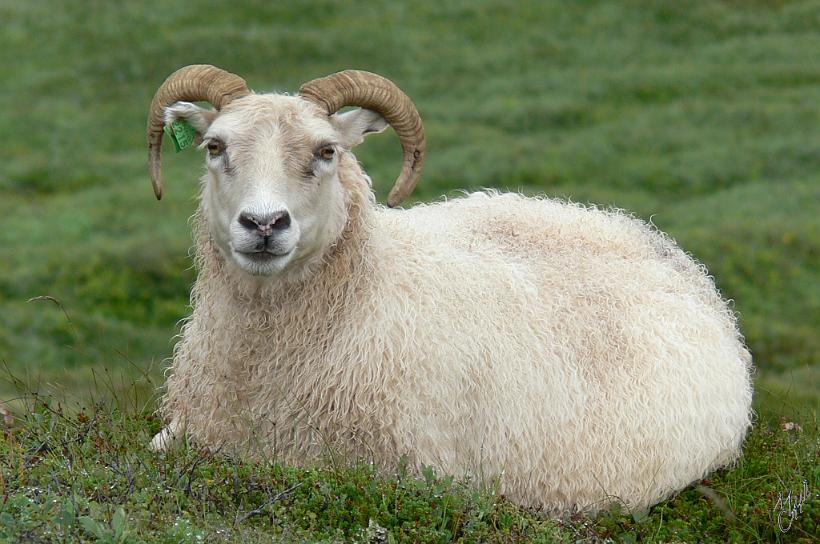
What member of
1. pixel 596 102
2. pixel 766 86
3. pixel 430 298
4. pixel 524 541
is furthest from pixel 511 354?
pixel 766 86

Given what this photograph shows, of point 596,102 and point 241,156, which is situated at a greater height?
point 241,156

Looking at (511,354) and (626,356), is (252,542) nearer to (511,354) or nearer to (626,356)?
(511,354)

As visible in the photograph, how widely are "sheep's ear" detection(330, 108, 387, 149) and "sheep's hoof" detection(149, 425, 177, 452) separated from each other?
2.45m

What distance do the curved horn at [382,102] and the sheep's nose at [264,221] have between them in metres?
1.23

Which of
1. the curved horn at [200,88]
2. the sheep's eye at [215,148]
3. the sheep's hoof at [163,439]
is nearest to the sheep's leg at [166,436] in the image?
the sheep's hoof at [163,439]

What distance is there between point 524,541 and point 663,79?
99.5ft

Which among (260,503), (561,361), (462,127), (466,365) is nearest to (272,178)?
(466,365)

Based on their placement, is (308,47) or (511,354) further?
(308,47)

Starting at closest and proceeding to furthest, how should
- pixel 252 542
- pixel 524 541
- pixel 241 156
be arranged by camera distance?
pixel 252 542 < pixel 524 541 < pixel 241 156

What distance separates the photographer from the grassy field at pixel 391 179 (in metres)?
6.89

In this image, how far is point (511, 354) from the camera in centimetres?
824

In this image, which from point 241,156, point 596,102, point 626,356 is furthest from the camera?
point 596,102

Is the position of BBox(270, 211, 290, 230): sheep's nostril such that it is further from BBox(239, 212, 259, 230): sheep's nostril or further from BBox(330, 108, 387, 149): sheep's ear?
BBox(330, 108, 387, 149): sheep's ear

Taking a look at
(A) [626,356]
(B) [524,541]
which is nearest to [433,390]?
(B) [524,541]
